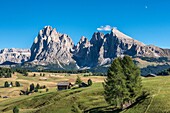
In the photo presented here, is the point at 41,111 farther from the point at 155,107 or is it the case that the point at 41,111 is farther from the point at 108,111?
the point at 155,107

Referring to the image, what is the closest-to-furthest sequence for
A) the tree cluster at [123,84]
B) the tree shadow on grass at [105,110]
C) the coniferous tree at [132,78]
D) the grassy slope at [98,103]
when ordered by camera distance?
1. the grassy slope at [98,103]
2. the tree cluster at [123,84]
3. the coniferous tree at [132,78]
4. the tree shadow on grass at [105,110]

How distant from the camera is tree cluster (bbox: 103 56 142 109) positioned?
74562mm

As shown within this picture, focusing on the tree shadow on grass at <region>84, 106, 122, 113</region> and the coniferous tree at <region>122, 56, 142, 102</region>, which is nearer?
the coniferous tree at <region>122, 56, 142, 102</region>

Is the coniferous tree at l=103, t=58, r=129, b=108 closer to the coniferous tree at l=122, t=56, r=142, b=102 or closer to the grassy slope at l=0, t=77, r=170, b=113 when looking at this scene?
the coniferous tree at l=122, t=56, r=142, b=102

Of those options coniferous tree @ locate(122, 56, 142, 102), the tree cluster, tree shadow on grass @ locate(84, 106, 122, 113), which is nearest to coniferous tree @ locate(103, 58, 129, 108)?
the tree cluster

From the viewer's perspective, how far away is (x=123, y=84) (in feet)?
244

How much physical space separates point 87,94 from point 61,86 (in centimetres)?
7589

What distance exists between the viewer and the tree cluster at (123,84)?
74.6m

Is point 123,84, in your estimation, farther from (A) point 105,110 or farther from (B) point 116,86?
(A) point 105,110

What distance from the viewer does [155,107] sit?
60.6 meters

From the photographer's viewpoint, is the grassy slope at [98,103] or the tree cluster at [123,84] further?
the tree cluster at [123,84]

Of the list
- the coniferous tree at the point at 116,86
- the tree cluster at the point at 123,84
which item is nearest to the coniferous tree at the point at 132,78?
the tree cluster at the point at 123,84

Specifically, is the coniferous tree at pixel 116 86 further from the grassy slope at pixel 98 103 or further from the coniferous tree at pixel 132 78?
the grassy slope at pixel 98 103

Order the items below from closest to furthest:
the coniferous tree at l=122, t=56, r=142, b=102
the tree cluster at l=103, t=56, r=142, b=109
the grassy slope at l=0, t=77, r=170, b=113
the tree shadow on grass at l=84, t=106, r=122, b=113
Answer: the grassy slope at l=0, t=77, r=170, b=113 < the tree cluster at l=103, t=56, r=142, b=109 < the coniferous tree at l=122, t=56, r=142, b=102 < the tree shadow on grass at l=84, t=106, r=122, b=113
